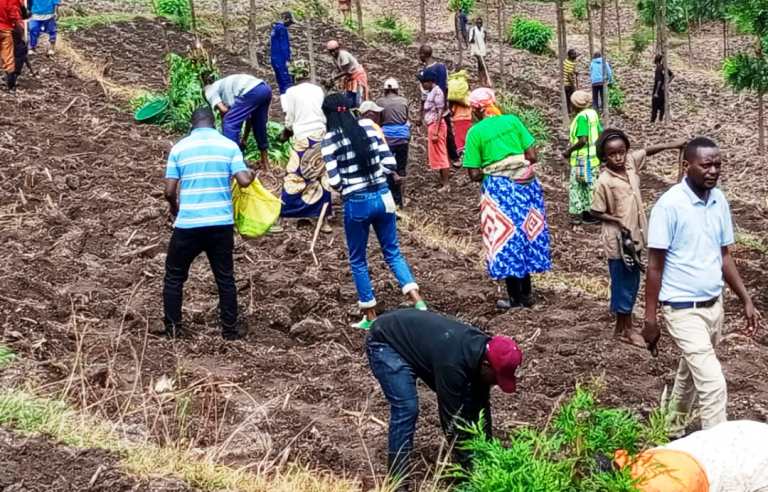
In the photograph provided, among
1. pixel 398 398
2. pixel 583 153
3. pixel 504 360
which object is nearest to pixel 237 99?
pixel 583 153

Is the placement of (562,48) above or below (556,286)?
above

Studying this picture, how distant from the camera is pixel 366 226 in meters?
7.21

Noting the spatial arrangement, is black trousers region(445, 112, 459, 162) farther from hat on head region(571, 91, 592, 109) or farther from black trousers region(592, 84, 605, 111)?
black trousers region(592, 84, 605, 111)

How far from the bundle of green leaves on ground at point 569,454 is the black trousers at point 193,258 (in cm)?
290

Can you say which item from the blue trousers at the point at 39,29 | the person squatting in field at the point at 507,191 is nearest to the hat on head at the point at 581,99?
the person squatting in field at the point at 507,191

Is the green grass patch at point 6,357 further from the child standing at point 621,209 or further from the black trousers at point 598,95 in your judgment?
the black trousers at point 598,95

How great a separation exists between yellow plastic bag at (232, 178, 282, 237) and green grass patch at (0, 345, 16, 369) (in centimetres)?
201

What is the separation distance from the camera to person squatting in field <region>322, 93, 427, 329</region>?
7.08 meters

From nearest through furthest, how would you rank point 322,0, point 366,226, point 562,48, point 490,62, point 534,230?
point 366,226 < point 534,230 < point 562,48 < point 490,62 < point 322,0

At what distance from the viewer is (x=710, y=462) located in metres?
4.20

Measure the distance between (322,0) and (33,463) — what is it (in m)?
26.1

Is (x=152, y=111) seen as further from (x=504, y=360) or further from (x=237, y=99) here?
(x=504, y=360)

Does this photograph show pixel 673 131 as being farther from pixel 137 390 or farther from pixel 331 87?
pixel 137 390

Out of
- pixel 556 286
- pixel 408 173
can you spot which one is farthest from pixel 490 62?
pixel 556 286
